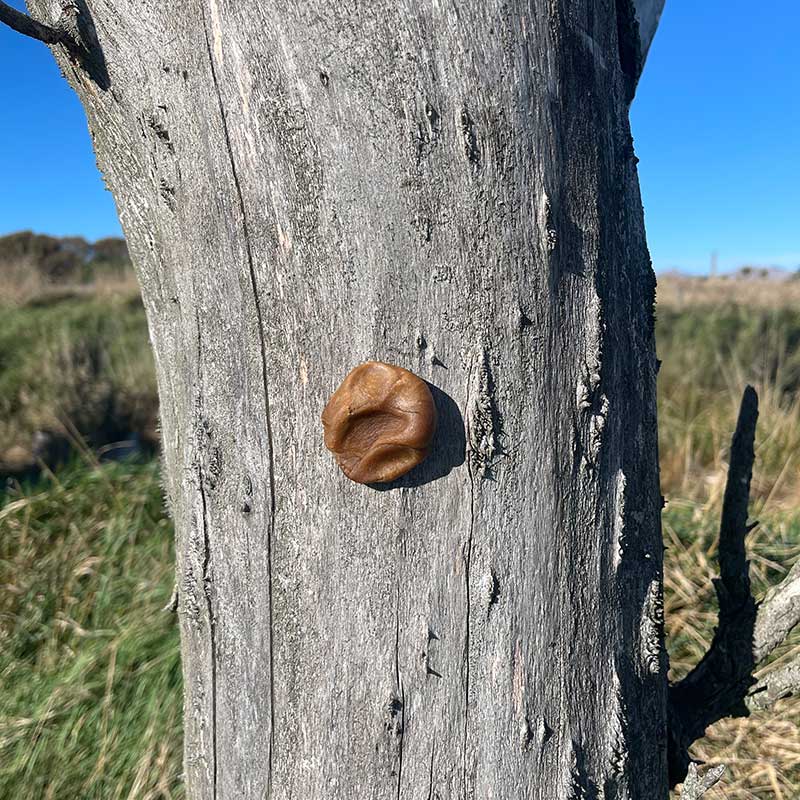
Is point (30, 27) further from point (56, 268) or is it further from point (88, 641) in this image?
point (56, 268)

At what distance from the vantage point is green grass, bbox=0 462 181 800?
299cm

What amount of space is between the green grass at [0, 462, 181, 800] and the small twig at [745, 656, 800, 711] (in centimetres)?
242

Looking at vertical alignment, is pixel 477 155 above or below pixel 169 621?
above

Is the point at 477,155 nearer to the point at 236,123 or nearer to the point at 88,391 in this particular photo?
the point at 236,123

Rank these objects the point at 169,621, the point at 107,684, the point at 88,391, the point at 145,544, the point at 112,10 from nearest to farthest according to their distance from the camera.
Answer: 1. the point at 112,10
2. the point at 107,684
3. the point at 169,621
4. the point at 145,544
5. the point at 88,391

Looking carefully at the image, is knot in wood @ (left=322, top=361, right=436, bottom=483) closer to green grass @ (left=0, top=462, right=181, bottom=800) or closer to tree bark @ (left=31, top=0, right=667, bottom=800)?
tree bark @ (left=31, top=0, right=667, bottom=800)

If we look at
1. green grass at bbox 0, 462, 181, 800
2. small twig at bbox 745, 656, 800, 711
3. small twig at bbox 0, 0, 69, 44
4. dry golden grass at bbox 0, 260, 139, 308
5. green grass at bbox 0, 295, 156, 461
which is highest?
dry golden grass at bbox 0, 260, 139, 308

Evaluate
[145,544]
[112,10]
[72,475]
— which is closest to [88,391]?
[72,475]

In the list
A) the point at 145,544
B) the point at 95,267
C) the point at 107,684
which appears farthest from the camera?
the point at 95,267

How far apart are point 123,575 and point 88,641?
49cm

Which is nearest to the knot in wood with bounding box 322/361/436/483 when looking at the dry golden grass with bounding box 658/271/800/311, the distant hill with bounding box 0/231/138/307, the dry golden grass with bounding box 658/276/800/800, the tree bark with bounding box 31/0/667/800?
the tree bark with bounding box 31/0/667/800

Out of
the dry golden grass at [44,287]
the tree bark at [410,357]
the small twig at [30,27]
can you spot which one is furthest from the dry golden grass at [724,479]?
the dry golden grass at [44,287]

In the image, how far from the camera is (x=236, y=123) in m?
1.00

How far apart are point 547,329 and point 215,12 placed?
677 millimetres
